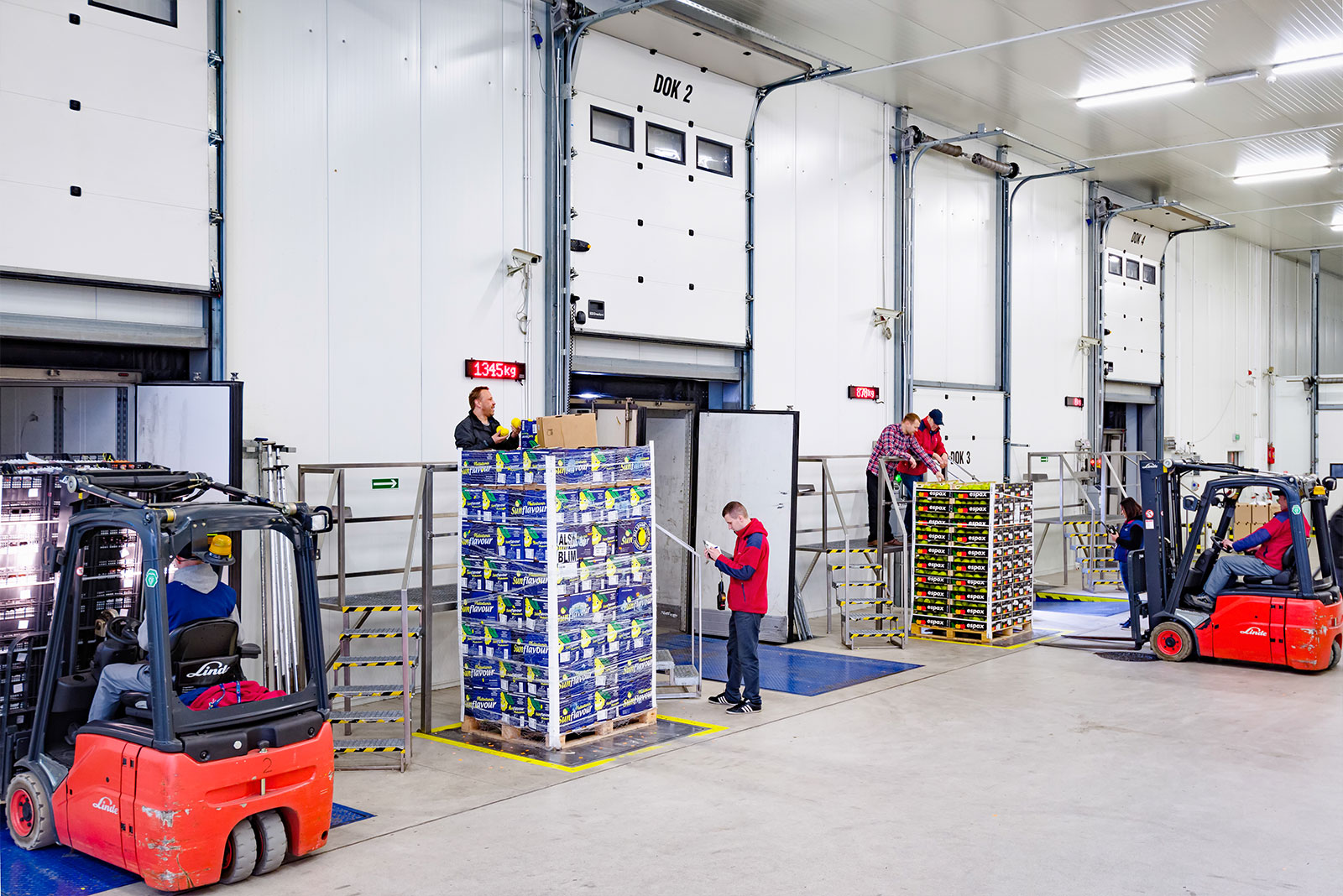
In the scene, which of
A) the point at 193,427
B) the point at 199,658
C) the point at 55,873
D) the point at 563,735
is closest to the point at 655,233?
the point at 193,427

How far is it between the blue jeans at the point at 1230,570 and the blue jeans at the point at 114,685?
9678 mm

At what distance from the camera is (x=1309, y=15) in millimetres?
11953

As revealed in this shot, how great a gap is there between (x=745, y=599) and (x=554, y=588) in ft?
6.31

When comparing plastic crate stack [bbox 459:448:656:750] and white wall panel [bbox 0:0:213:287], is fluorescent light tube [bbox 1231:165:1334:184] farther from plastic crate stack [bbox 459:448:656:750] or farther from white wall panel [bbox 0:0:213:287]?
white wall panel [bbox 0:0:213:287]

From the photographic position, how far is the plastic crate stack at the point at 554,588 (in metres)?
7.97

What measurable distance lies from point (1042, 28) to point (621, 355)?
5.83m

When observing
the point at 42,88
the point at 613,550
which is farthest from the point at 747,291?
the point at 42,88

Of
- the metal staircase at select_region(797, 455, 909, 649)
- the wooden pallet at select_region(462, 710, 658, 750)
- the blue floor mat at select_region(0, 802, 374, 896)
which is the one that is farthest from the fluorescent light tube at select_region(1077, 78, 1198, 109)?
the blue floor mat at select_region(0, 802, 374, 896)

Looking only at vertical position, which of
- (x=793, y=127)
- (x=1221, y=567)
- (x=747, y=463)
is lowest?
(x=1221, y=567)

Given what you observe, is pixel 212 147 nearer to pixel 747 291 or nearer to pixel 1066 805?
pixel 747 291

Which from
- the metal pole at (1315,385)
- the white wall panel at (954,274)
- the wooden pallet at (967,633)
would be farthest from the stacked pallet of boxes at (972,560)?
the metal pole at (1315,385)

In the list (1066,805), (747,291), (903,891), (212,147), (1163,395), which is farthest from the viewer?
(1163,395)

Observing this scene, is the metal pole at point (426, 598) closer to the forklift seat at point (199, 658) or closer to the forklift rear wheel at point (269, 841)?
the forklift seat at point (199, 658)

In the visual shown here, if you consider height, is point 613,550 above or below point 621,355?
below
